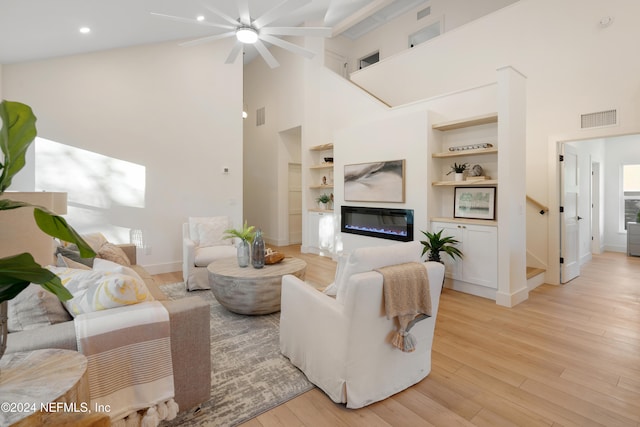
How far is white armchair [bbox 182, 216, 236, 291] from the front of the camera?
4027mm

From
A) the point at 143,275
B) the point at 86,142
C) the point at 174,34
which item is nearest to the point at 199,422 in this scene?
the point at 143,275

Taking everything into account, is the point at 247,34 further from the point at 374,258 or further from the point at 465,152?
the point at 465,152

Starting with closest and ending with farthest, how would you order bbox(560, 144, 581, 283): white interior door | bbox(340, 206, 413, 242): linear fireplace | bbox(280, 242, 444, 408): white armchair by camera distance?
bbox(280, 242, 444, 408): white armchair < bbox(560, 144, 581, 283): white interior door < bbox(340, 206, 413, 242): linear fireplace

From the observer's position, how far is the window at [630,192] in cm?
657

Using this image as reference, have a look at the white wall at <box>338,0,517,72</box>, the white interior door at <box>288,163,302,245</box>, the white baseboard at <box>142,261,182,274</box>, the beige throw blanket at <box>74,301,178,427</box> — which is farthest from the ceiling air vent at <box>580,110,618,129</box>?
the white baseboard at <box>142,261,182,274</box>

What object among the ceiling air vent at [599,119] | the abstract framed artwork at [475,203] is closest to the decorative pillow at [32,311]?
the abstract framed artwork at [475,203]

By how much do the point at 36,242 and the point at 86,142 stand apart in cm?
349

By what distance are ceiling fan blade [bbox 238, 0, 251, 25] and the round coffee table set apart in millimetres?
2449

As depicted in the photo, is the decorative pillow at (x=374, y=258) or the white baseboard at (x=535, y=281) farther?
the white baseboard at (x=535, y=281)

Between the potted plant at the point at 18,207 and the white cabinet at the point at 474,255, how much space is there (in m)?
3.92

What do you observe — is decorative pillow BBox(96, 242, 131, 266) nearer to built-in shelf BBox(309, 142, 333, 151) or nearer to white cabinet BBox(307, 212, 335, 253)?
white cabinet BBox(307, 212, 335, 253)

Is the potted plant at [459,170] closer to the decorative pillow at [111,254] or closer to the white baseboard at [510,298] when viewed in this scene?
the white baseboard at [510,298]

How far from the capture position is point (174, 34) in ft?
15.4

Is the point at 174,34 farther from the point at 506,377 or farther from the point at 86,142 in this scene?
the point at 506,377
